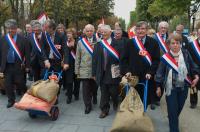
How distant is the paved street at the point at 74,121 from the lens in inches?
285

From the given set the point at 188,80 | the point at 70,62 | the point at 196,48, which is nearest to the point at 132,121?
the point at 188,80

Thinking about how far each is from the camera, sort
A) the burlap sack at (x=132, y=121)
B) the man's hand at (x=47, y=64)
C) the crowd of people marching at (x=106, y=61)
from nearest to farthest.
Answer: the burlap sack at (x=132, y=121), the crowd of people marching at (x=106, y=61), the man's hand at (x=47, y=64)

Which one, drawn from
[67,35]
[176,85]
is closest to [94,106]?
[67,35]

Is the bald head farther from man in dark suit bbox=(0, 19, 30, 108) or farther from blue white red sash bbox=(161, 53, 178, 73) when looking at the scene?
blue white red sash bbox=(161, 53, 178, 73)

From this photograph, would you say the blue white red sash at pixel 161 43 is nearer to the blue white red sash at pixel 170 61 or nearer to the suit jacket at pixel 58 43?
the suit jacket at pixel 58 43

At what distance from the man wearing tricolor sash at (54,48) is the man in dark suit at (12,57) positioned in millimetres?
467

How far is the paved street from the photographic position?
285 inches

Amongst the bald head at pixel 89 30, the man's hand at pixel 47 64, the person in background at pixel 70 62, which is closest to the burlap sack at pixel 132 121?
the bald head at pixel 89 30

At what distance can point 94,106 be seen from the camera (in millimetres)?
9258

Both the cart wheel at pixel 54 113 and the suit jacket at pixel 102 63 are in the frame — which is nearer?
the cart wheel at pixel 54 113

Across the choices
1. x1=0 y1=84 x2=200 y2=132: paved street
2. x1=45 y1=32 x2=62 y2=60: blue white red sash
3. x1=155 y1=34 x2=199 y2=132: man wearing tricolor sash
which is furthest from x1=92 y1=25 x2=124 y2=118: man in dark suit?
x1=155 y1=34 x2=199 y2=132: man wearing tricolor sash

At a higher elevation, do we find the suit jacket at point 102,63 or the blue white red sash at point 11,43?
the blue white red sash at point 11,43

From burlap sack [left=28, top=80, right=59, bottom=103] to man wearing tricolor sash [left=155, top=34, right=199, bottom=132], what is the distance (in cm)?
216

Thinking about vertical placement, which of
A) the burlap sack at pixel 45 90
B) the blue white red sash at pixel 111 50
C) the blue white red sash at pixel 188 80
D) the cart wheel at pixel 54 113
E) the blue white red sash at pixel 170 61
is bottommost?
the cart wheel at pixel 54 113
